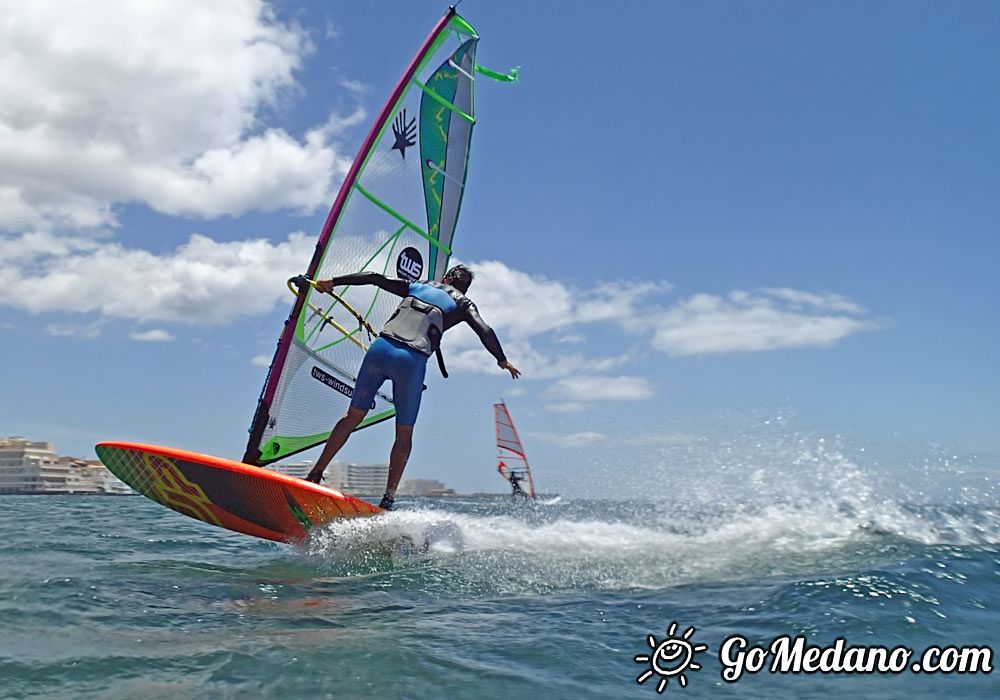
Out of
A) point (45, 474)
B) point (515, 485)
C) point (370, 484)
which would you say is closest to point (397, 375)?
point (370, 484)

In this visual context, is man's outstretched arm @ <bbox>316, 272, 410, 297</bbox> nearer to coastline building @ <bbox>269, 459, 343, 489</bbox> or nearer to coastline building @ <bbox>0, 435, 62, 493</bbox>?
coastline building @ <bbox>269, 459, 343, 489</bbox>

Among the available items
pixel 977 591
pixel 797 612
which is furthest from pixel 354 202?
pixel 977 591

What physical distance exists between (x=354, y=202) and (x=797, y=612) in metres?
5.70

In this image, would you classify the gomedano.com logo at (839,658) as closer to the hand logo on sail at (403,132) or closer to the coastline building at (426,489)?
the hand logo on sail at (403,132)

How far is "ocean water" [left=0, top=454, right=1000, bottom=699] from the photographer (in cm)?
275

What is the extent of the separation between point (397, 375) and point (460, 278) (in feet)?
3.91

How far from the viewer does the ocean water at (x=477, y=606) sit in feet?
9.02

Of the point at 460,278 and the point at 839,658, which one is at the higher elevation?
the point at 460,278

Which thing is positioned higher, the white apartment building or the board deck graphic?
the board deck graphic

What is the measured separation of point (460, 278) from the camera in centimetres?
698

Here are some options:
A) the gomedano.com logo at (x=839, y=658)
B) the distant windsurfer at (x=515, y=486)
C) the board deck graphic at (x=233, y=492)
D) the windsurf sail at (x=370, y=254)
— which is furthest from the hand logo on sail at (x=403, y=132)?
the distant windsurfer at (x=515, y=486)

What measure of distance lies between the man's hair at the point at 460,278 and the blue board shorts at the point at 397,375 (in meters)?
0.84

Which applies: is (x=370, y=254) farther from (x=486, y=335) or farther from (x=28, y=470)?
(x=28, y=470)

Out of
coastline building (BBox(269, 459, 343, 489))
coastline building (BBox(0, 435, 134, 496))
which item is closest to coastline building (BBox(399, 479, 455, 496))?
coastline building (BBox(0, 435, 134, 496))
